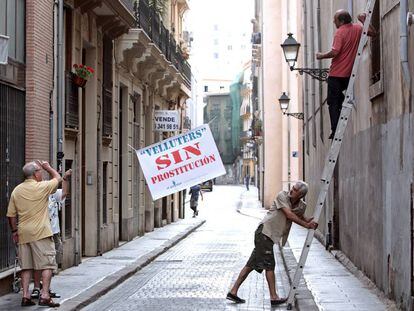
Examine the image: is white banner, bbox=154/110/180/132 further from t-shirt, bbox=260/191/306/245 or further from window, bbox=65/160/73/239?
t-shirt, bbox=260/191/306/245

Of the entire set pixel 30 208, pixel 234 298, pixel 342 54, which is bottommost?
pixel 234 298

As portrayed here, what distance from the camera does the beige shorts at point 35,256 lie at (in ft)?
34.8

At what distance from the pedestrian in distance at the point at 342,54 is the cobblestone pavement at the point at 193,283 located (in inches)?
129

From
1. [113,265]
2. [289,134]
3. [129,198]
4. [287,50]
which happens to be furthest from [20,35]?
[289,134]

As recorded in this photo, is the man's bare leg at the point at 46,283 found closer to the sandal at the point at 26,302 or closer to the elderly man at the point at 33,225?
the elderly man at the point at 33,225

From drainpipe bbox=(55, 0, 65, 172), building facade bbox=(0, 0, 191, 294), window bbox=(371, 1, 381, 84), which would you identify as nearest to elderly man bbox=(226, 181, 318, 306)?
window bbox=(371, 1, 381, 84)

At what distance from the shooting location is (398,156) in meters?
9.79

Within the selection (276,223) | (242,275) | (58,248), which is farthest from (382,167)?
(58,248)

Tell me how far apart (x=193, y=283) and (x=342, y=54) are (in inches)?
191

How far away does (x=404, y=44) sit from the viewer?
29.7ft

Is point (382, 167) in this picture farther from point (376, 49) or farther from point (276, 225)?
point (376, 49)

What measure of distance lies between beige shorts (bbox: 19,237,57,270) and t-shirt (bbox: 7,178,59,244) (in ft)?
0.27

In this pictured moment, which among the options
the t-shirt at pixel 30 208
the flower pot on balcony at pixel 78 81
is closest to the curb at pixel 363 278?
the t-shirt at pixel 30 208

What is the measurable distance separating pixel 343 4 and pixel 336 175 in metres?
4.13
